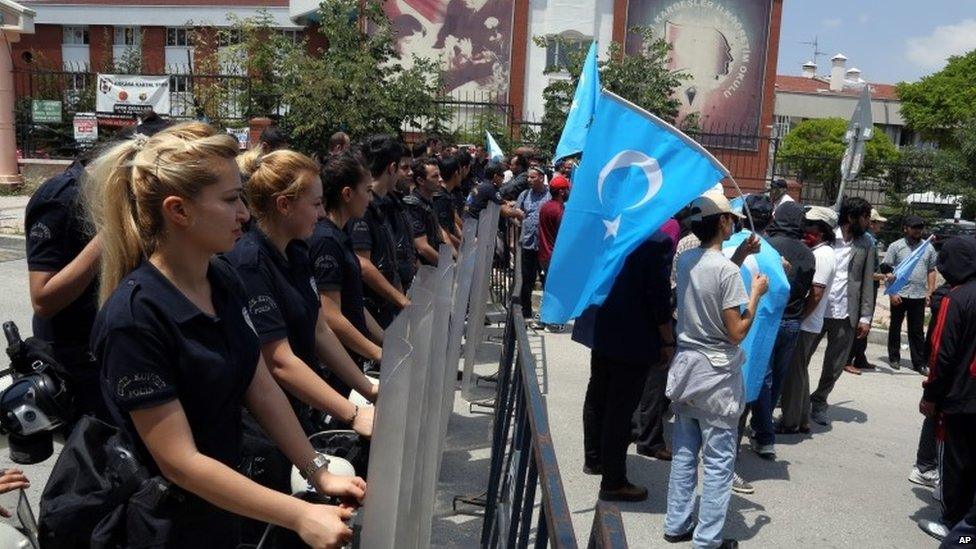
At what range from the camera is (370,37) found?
15031mm

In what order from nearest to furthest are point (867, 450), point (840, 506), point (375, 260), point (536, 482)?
point (536, 482), point (375, 260), point (840, 506), point (867, 450)

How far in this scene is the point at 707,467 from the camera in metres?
4.43

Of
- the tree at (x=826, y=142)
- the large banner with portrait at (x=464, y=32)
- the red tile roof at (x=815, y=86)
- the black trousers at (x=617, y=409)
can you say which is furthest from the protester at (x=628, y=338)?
the red tile roof at (x=815, y=86)

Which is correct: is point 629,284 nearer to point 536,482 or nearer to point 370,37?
point 536,482

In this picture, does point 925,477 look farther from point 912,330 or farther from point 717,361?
point 912,330

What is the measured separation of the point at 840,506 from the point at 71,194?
4756mm

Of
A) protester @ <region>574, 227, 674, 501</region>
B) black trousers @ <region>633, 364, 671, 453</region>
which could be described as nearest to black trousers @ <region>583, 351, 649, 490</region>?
protester @ <region>574, 227, 674, 501</region>

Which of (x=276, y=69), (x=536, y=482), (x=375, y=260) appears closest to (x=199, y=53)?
(x=276, y=69)

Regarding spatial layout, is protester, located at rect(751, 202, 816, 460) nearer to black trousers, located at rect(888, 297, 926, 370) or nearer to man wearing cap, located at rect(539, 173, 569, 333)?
man wearing cap, located at rect(539, 173, 569, 333)

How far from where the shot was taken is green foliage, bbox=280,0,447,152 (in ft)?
42.3

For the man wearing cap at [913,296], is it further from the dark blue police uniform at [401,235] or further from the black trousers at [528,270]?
the dark blue police uniform at [401,235]

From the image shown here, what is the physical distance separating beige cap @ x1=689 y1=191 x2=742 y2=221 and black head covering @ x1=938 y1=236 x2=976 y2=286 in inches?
60.3

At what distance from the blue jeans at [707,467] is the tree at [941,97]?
4328 cm

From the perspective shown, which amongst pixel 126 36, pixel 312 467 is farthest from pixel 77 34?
pixel 312 467
